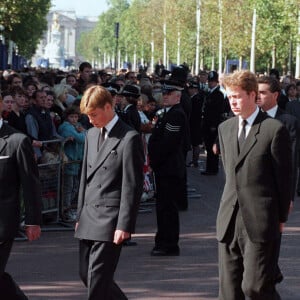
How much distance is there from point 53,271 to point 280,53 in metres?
56.3

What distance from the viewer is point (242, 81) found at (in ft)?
22.9

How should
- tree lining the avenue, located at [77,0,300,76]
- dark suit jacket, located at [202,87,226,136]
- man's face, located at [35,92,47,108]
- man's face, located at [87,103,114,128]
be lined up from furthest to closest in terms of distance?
tree lining the avenue, located at [77,0,300,76]
dark suit jacket, located at [202,87,226,136]
man's face, located at [35,92,47,108]
man's face, located at [87,103,114,128]

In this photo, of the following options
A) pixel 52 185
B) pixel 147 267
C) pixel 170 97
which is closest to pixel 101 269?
pixel 147 267

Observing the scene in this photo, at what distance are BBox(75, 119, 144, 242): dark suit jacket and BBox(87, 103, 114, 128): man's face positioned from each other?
9 cm

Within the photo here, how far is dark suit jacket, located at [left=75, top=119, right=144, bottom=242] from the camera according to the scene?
7332 mm

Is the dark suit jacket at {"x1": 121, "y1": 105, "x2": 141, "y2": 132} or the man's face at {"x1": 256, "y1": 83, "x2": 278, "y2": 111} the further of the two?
the dark suit jacket at {"x1": 121, "y1": 105, "x2": 141, "y2": 132}

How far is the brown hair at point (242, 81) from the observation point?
6.98 metres

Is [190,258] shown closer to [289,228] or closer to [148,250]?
[148,250]

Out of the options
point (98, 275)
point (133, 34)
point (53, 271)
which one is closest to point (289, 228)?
point (53, 271)

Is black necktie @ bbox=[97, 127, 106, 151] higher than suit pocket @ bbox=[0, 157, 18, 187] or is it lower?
higher

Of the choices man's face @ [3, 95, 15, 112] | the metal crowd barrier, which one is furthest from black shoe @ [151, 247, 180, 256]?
man's face @ [3, 95, 15, 112]

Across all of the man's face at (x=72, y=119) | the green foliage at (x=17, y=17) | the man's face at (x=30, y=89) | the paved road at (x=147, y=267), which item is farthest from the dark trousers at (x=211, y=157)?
the green foliage at (x=17, y=17)

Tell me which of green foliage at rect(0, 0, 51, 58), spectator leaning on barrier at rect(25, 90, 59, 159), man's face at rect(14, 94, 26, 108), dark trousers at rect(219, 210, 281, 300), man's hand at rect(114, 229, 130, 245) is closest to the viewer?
dark trousers at rect(219, 210, 281, 300)

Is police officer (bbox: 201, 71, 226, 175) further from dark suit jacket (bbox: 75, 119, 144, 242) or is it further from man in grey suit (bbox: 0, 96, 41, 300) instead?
man in grey suit (bbox: 0, 96, 41, 300)
